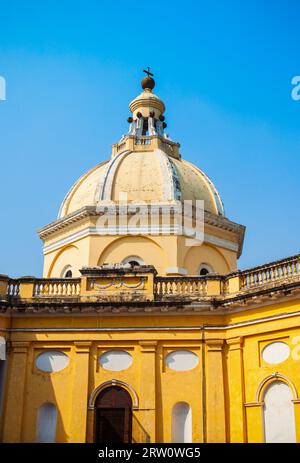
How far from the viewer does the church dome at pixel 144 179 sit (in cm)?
2581

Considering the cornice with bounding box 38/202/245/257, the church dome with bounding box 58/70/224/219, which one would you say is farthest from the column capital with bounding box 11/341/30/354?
the church dome with bounding box 58/70/224/219

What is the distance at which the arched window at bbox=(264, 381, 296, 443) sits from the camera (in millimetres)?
17031

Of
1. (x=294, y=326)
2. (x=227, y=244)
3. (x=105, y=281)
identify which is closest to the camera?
(x=294, y=326)

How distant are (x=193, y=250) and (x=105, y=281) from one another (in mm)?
5840

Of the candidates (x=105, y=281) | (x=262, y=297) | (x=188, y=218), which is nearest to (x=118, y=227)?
(x=188, y=218)

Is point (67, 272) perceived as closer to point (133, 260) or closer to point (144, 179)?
point (133, 260)

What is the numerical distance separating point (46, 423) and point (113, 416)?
2.10 m

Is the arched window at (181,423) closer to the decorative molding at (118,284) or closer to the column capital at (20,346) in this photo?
the decorative molding at (118,284)

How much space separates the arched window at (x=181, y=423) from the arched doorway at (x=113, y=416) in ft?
4.36

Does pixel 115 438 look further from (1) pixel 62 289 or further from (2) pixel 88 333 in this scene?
(1) pixel 62 289

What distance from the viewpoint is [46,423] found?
62.2 feet

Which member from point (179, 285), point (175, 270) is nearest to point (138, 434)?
point (179, 285)

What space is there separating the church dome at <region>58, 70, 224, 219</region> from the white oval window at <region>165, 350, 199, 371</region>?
303 inches
